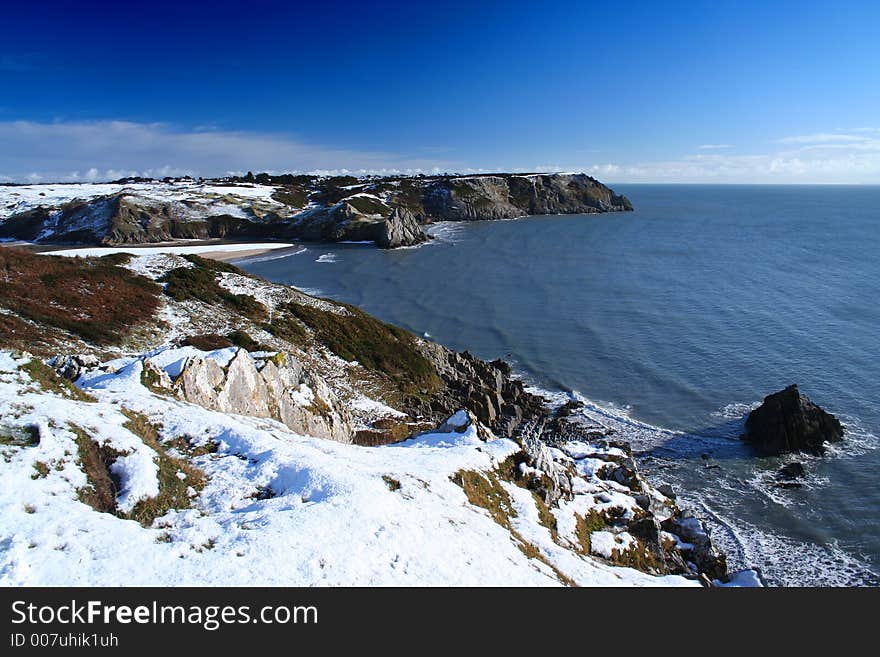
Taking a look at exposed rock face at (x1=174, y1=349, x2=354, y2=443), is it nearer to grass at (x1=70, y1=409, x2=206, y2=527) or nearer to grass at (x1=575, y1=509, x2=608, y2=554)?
grass at (x1=70, y1=409, x2=206, y2=527)

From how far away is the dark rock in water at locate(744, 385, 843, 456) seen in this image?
3209 centimetres

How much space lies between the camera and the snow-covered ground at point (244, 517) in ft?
32.4

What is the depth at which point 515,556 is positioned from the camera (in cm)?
1364

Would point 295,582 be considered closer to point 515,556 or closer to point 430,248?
point 515,556

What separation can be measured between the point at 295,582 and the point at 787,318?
199 feet

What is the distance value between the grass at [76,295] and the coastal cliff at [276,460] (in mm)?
158

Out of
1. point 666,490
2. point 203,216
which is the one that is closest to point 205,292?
point 666,490

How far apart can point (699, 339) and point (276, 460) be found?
45.9 m

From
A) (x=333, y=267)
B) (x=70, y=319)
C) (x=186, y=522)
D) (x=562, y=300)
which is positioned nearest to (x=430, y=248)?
(x=333, y=267)

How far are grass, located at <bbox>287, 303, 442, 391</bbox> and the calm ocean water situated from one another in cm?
1118

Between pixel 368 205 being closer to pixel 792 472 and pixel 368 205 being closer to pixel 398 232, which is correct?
pixel 398 232

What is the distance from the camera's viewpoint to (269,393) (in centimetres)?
2317

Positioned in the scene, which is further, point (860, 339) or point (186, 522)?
point (860, 339)

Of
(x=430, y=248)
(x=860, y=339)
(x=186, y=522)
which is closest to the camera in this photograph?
(x=186, y=522)
